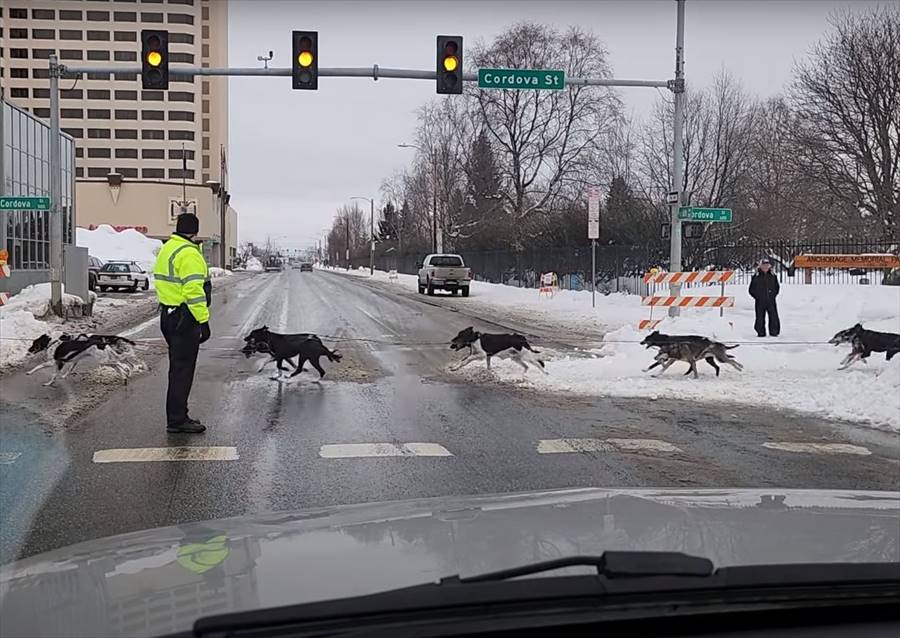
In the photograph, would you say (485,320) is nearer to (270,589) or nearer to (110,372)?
(110,372)

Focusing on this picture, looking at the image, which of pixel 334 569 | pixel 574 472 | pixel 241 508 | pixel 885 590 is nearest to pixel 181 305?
pixel 241 508

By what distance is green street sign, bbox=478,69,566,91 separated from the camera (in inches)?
763

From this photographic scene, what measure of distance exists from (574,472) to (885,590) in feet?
17.1

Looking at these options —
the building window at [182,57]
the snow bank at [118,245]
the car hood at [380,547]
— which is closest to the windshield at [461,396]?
the car hood at [380,547]

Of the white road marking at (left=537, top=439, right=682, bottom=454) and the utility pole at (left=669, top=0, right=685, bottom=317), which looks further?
the utility pole at (left=669, top=0, right=685, bottom=317)

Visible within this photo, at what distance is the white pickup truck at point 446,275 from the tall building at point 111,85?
233ft

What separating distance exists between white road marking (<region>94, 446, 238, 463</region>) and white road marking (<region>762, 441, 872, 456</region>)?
16.6 feet

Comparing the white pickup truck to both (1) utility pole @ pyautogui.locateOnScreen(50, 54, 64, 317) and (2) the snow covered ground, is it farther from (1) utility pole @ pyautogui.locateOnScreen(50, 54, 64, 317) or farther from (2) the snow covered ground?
(1) utility pole @ pyautogui.locateOnScreen(50, 54, 64, 317)

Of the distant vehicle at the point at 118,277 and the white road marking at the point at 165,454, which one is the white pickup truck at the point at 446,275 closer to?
the distant vehicle at the point at 118,277

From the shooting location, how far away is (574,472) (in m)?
7.60

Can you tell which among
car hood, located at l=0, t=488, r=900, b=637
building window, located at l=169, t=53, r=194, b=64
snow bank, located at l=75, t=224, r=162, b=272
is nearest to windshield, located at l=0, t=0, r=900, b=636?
car hood, located at l=0, t=488, r=900, b=637

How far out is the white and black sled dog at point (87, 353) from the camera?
482 inches

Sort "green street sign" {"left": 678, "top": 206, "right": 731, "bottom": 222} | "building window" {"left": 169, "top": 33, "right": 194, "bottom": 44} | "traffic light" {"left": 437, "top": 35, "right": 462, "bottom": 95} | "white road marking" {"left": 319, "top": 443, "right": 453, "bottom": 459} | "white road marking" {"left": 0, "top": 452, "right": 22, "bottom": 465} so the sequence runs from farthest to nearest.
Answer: "building window" {"left": 169, "top": 33, "right": 194, "bottom": 44}
"green street sign" {"left": 678, "top": 206, "right": 731, "bottom": 222}
"traffic light" {"left": 437, "top": 35, "right": 462, "bottom": 95}
"white road marking" {"left": 319, "top": 443, "right": 453, "bottom": 459}
"white road marking" {"left": 0, "top": 452, "right": 22, "bottom": 465}

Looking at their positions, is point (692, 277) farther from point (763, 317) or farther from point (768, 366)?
point (768, 366)
